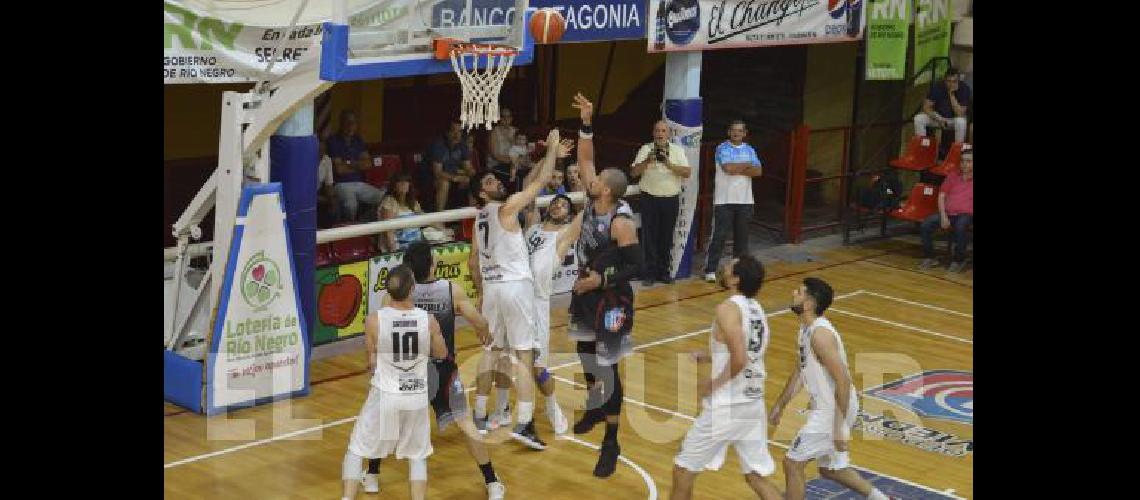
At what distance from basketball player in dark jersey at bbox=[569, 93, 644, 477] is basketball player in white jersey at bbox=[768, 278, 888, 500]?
66.1 inches

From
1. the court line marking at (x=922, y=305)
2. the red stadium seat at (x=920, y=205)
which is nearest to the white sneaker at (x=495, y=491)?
the court line marking at (x=922, y=305)

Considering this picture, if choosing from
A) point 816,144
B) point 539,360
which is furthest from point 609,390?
point 816,144

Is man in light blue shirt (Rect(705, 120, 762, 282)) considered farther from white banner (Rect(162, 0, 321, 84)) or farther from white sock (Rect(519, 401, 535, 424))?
white sock (Rect(519, 401, 535, 424))

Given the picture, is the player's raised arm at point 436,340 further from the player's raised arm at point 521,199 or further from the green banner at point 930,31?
the green banner at point 930,31

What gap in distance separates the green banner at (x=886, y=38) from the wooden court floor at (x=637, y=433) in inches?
161

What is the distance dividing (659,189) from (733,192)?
106cm

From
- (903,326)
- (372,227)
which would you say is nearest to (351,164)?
(372,227)

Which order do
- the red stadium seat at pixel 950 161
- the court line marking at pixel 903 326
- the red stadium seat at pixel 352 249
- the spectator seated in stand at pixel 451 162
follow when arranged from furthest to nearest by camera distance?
the red stadium seat at pixel 950 161, the spectator seated in stand at pixel 451 162, the court line marking at pixel 903 326, the red stadium seat at pixel 352 249

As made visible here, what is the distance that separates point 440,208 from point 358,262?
3.06 m

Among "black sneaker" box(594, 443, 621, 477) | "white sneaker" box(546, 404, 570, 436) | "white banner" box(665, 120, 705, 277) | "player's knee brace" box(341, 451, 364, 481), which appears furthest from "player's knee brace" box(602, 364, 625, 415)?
"white banner" box(665, 120, 705, 277)

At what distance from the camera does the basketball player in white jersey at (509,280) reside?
1136 cm

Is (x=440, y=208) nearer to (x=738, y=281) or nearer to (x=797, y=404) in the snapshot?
(x=797, y=404)

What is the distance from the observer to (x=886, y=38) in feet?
64.1

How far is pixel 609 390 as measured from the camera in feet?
36.3
